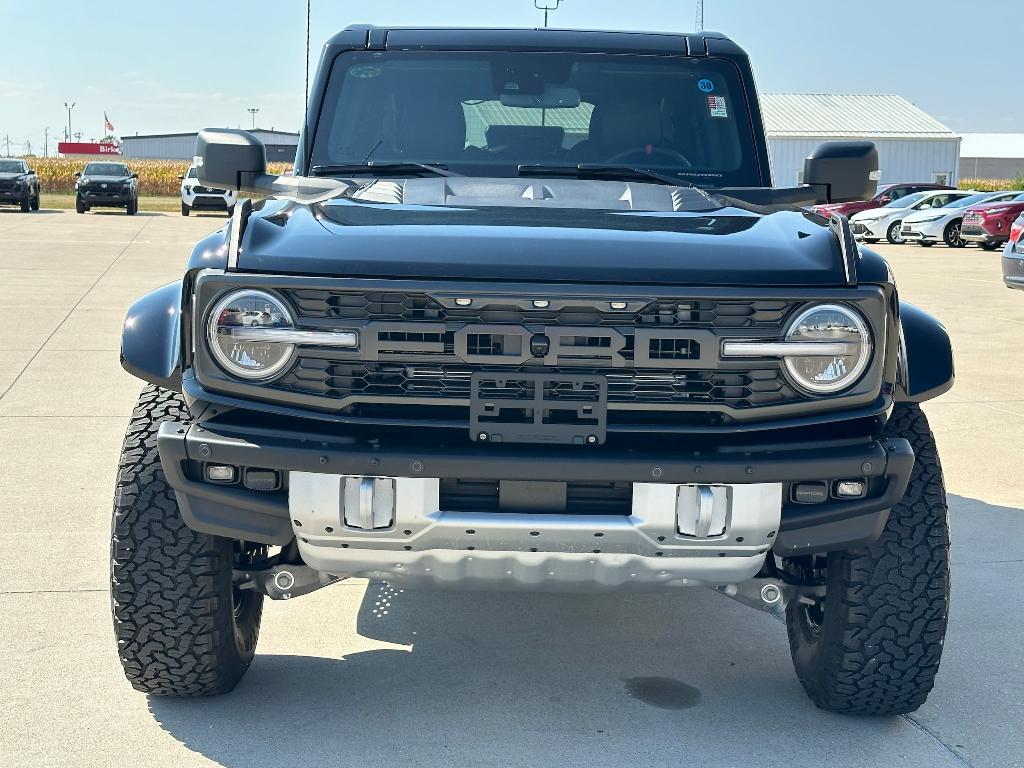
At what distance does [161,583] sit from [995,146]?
10334 cm

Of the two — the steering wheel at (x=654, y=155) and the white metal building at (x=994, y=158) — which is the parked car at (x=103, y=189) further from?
the white metal building at (x=994, y=158)

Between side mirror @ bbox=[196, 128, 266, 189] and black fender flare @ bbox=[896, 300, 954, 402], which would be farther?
side mirror @ bbox=[196, 128, 266, 189]

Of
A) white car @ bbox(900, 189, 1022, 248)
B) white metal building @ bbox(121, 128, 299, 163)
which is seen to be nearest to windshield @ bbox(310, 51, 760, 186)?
white car @ bbox(900, 189, 1022, 248)

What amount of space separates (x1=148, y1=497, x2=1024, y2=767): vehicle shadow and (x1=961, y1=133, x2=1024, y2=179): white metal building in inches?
3682

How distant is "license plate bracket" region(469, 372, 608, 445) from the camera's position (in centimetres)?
291

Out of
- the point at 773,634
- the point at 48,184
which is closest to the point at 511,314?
the point at 773,634

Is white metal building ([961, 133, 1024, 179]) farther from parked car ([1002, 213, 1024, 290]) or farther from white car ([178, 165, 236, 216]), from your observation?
parked car ([1002, 213, 1024, 290])

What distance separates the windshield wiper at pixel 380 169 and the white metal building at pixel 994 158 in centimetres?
9355

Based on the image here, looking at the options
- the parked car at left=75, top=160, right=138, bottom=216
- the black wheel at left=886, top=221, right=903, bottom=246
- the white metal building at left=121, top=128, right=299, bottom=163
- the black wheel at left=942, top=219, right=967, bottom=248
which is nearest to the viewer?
the black wheel at left=942, top=219, right=967, bottom=248

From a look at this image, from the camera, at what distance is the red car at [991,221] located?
25.3m

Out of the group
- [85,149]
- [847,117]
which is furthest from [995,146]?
[85,149]

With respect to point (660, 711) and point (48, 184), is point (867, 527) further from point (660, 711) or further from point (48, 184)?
point (48, 184)

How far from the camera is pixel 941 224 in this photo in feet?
89.7

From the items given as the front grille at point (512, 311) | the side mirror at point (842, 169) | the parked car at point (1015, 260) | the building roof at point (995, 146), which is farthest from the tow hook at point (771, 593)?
the building roof at point (995, 146)
